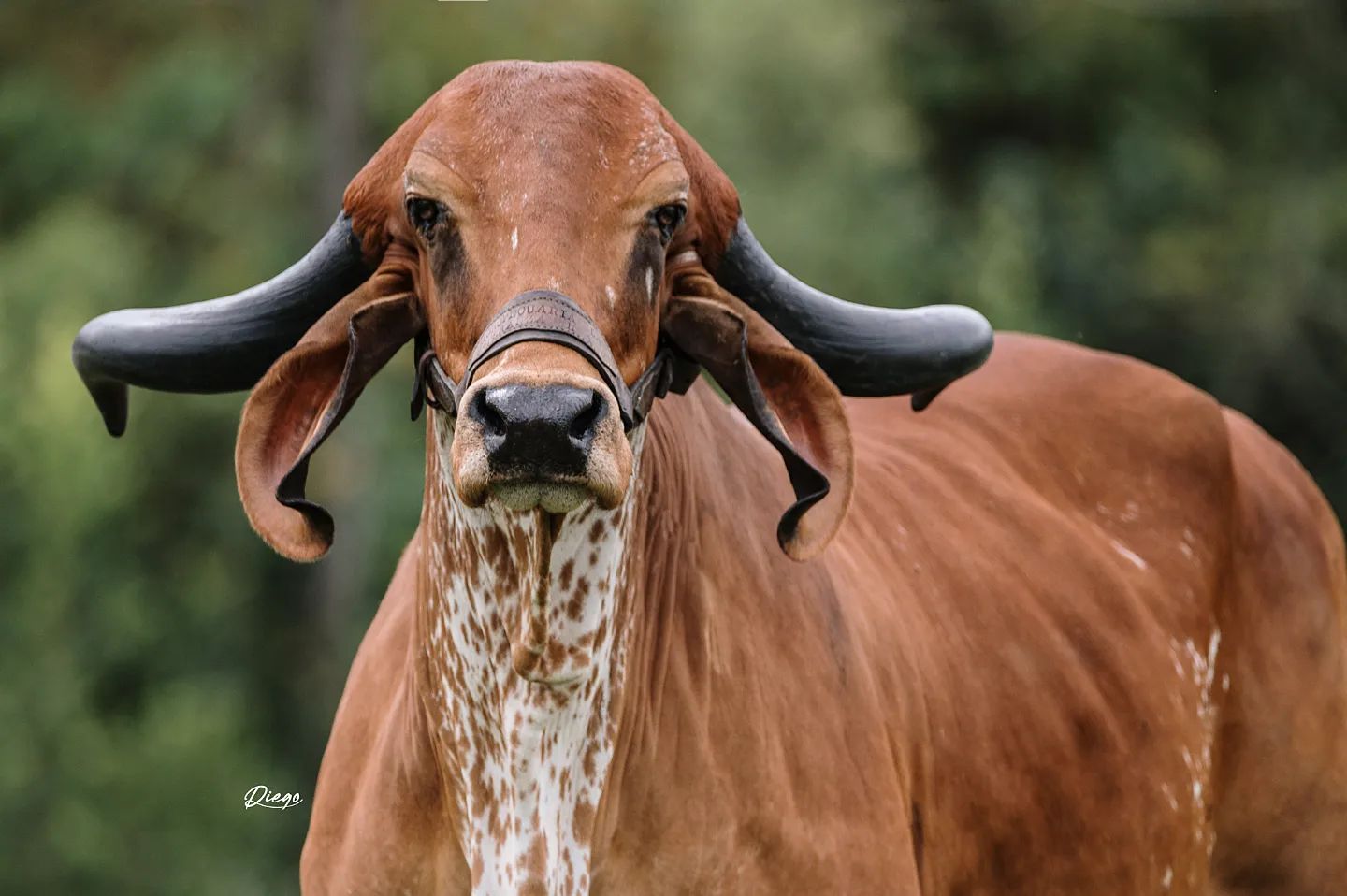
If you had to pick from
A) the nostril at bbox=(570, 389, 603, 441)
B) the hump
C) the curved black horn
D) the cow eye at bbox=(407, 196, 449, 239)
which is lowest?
the hump

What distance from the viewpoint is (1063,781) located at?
5906 millimetres

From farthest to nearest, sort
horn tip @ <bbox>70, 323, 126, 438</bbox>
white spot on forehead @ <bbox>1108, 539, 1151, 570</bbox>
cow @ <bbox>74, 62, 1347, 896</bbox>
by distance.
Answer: white spot on forehead @ <bbox>1108, 539, 1151, 570</bbox>
horn tip @ <bbox>70, 323, 126, 438</bbox>
cow @ <bbox>74, 62, 1347, 896</bbox>

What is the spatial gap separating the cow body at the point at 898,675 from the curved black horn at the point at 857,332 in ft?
1.22

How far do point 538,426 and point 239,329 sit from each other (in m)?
1.20

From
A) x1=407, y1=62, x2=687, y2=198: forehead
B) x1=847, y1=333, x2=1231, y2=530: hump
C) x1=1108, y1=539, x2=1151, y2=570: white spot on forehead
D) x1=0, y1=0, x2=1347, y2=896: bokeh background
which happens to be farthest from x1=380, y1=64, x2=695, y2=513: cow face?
x1=0, y1=0, x2=1347, y2=896: bokeh background

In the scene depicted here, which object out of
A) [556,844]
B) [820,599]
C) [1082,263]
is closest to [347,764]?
[556,844]

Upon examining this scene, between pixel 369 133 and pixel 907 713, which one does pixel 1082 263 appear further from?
pixel 907 713

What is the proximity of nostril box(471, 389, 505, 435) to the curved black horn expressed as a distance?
101 cm

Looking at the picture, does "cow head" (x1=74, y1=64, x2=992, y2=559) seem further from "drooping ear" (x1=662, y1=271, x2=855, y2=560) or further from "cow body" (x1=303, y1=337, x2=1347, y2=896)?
"cow body" (x1=303, y1=337, x2=1347, y2=896)

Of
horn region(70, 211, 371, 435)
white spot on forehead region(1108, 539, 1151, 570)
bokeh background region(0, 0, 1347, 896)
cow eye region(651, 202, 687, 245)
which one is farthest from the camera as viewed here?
bokeh background region(0, 0, 1347, 896)

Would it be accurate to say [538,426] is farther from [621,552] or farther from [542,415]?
[621,552]

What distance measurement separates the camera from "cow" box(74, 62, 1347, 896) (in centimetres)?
437

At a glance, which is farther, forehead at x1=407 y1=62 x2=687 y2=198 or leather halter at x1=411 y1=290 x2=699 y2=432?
forehead at x1=407 y1=62 x2=687 y2=198

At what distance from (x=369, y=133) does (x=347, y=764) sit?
1053 inches
